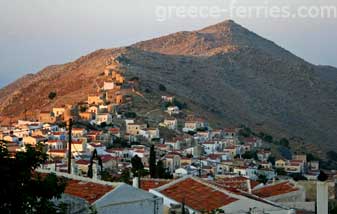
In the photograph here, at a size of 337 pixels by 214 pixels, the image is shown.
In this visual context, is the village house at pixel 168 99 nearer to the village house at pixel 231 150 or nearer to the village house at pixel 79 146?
the village house at pixel 231 150

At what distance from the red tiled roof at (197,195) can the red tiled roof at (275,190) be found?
2296 mm

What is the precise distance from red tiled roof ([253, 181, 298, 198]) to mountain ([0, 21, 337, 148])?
206 ft

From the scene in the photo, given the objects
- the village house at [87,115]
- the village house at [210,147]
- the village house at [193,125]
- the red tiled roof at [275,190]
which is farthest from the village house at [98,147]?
the red tiled roof at [275,190]

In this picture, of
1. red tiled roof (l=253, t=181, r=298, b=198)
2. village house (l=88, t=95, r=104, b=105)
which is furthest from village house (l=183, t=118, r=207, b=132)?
red tiled roof (l=253, t=181, r=298, b=198)

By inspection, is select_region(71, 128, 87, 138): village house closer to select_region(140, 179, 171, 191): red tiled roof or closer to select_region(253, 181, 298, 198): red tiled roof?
select_region(253, 181, 298, 198): red tiled roof

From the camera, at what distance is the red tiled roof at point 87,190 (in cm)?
1024

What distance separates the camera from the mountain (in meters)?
92.4

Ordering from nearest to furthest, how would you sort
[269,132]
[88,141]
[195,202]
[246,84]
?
Answer: 1. [195,202]
2. [88,141]
3. [269,132]
4. [246,84]

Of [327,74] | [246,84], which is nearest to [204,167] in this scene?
[246,84]

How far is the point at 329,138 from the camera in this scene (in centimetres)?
9756

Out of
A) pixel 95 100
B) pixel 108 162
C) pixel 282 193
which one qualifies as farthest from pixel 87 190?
pixel 95 100

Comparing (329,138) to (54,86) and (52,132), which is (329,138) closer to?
(54,86)

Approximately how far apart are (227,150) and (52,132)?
54.1 feet

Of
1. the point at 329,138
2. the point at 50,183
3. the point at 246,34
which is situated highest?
the point at 246,34
